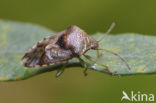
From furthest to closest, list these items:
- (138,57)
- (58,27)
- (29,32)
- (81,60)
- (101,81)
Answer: (58,27), (101,81), (29,32), (81,60), (138,57)

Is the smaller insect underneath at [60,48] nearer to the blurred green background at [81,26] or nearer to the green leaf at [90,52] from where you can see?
the green leaf at [90,52]

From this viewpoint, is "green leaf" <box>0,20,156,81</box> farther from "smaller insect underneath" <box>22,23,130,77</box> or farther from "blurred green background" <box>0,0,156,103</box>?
"blurred green background" <box>0,0,156,103</box>

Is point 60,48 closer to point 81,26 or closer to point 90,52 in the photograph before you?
point 90,52

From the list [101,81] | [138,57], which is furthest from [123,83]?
[138,57]

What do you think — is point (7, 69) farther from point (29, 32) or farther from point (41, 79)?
point (41, 79)

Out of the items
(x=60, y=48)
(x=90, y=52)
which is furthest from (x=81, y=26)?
(x=60, y=48)
